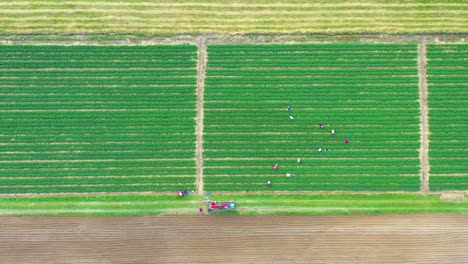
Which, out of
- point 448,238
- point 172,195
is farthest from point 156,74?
point 448,238

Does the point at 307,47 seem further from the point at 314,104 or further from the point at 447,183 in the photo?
the point at 447,183

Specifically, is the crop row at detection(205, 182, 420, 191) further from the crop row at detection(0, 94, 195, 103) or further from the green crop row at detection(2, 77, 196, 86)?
the green crop row at detection(2, 77, 196, 86)

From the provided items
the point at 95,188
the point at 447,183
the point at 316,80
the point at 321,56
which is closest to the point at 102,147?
the point at 95,188

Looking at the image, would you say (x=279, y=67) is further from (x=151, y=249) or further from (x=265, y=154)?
(x=151, y=249)


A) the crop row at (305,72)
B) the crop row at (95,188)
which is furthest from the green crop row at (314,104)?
the crop row at (95,188)

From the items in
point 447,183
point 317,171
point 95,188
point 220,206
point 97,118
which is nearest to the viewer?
point 220,206
